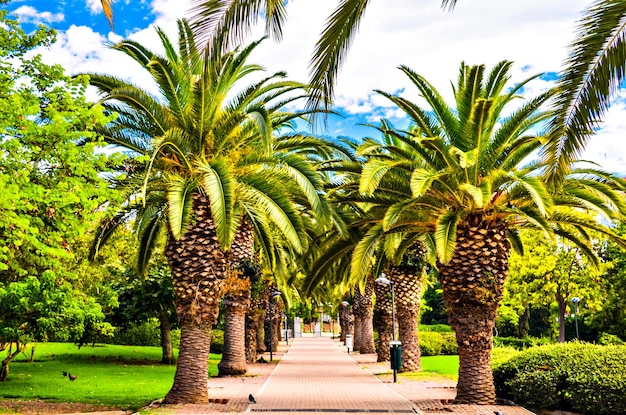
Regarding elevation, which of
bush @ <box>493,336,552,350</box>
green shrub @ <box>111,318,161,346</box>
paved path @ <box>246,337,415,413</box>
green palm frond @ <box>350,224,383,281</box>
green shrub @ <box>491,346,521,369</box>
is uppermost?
green palm frond @ <box>350,224,383,281</box>

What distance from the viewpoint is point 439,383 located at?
21.7m

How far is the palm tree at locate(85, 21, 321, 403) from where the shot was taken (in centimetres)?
1530

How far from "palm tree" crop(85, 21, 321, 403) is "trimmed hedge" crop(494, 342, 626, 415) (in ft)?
20.7

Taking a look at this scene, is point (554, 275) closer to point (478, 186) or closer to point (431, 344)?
point (431, 344)

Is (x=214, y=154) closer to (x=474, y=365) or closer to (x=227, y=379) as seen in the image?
(x=474, y=365)

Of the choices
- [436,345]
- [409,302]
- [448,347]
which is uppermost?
[409,302]

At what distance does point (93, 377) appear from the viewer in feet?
78.3

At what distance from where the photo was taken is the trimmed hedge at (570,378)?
13.1 meters

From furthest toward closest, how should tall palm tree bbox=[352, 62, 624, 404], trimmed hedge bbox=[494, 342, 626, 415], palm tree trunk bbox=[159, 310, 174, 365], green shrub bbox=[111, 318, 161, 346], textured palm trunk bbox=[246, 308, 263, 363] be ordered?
green shrub bbox=[111, 318, 161, 346] < palm tree trunk bbox=[159, 310, 174, 365] < textured palm trunk bbox=[246, 308, 263, 363] < tall palm tree bbox=[352, 62, 624, 404] < trimmed hedge bbox=[494, 342, 626, 415]

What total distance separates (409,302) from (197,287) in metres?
11.1

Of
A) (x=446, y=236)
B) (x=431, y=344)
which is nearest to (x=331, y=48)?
(x=446, y=236)

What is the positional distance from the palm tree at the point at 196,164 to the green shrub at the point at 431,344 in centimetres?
2574

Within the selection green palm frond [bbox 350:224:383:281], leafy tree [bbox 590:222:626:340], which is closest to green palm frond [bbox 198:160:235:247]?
green palm frond [bbox 350:224:383:281]

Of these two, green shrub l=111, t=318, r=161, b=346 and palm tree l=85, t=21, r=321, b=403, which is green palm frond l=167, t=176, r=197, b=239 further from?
green shrub l=111, t=318, r=161, b=346
